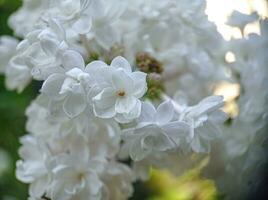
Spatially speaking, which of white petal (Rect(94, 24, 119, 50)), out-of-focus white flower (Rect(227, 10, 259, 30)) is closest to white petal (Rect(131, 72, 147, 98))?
white petal (Rect(94, 24, 119, 50))

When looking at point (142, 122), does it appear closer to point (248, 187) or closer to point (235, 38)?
point (248, 187)

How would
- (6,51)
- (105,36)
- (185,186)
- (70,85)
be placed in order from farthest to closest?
(185,186), (6,51), (105,36), (70,85)

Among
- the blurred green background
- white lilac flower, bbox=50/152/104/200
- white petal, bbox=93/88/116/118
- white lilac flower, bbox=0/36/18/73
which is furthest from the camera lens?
the blurred green background

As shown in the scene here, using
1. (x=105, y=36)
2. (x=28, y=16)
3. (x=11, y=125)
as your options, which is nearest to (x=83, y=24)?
(x=105, y=36)

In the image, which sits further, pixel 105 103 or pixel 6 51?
pixel 6 51

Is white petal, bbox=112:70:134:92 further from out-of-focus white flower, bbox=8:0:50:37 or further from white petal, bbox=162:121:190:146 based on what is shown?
out-of-focus white flower, bbox=8:0:50:37

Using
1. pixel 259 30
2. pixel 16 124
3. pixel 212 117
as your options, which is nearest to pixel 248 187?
pixel 212 117

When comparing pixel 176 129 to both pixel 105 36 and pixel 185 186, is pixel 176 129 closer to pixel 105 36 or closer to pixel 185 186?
pixel 105 36
